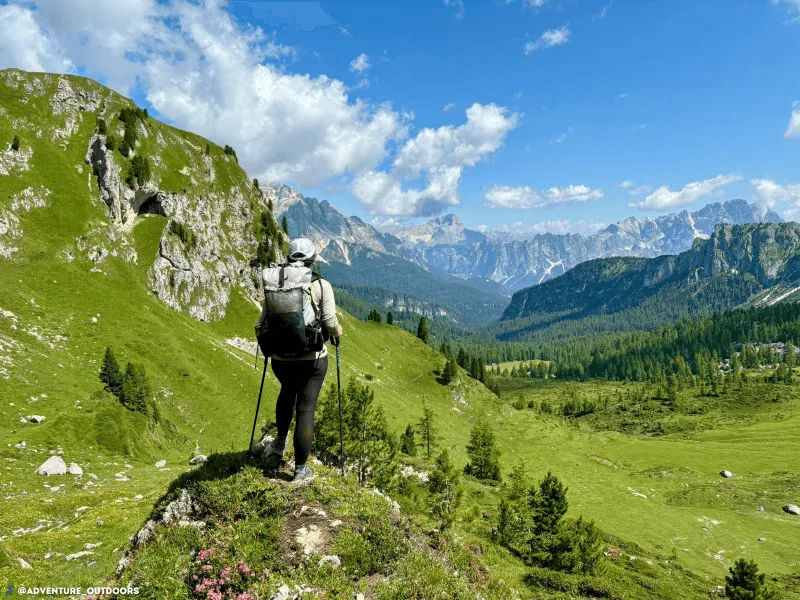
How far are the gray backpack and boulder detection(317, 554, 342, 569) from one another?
4269mm

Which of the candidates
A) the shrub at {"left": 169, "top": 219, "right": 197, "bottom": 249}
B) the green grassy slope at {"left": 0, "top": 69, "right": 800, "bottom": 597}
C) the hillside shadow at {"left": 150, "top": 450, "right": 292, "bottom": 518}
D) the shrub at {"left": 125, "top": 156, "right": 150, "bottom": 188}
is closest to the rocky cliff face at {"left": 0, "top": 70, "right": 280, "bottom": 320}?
the shrub at {"left": 169, "top": 219, "right": 197, "bottom": 249}

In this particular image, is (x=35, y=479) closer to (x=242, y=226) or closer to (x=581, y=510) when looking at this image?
(x=581, y=510)

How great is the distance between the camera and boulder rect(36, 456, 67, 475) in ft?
102

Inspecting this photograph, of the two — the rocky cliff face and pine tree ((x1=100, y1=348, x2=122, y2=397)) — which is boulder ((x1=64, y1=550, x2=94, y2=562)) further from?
the rocky cliff face

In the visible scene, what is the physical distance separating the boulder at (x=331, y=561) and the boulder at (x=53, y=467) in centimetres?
3408

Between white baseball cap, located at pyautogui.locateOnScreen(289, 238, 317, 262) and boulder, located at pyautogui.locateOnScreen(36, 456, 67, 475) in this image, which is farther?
boulder, located at pyautogui.locateOnScreen(36, 456, 67, 475)

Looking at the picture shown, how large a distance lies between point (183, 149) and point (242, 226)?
2627 cm

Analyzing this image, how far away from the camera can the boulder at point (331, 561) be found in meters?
8.51

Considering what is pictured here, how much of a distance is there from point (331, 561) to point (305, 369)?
4046 millimetres

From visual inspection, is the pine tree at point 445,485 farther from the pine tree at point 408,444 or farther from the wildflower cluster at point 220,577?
the wildflower cluster at point 220,577

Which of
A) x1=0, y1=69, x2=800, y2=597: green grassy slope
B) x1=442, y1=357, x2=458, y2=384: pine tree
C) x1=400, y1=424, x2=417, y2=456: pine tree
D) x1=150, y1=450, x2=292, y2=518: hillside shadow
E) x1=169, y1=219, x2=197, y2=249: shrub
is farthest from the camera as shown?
x1=442, y1=357, x2=458, y2=384: pine tree

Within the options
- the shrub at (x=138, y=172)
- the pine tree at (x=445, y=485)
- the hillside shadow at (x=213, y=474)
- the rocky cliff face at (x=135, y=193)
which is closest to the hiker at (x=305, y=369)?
the hillside shadow at (x=213, y=474)

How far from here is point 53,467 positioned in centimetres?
3156

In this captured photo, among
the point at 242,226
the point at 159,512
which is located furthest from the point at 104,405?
the point at 242,226
